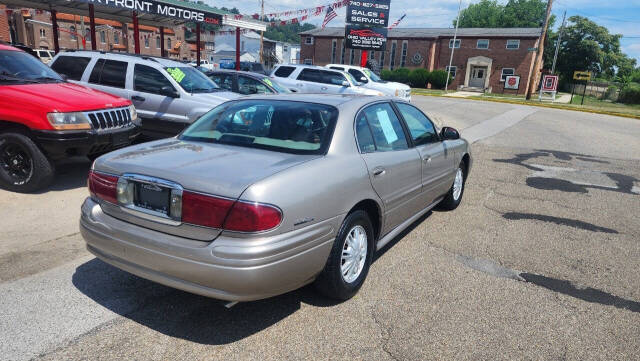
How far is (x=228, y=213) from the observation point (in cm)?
256

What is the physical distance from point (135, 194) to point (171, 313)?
0.91 m

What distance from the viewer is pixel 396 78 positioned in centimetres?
5019

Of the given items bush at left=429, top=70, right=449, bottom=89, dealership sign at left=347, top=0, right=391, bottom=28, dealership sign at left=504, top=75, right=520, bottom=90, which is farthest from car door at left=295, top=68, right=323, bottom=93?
dealership sign at left=504, top=75, right=520, bottom=90

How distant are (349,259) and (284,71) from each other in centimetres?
1484

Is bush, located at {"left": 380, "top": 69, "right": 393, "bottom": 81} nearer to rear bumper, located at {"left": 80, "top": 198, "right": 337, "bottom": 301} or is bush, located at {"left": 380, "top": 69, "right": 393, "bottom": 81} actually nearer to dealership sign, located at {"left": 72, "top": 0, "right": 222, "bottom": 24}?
dealership sign, located at {"left": 72, "top": 0, "right": 222, "bottom": 24}

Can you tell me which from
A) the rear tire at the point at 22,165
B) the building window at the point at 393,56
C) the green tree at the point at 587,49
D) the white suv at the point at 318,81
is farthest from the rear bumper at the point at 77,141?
the green tree at the point at 587,49

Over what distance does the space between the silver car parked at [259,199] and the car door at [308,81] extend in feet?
41.1

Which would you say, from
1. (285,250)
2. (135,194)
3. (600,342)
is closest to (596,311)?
(600,342)

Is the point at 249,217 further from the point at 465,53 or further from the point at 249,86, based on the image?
the point at 465,53

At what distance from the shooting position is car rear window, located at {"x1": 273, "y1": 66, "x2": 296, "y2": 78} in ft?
56.0

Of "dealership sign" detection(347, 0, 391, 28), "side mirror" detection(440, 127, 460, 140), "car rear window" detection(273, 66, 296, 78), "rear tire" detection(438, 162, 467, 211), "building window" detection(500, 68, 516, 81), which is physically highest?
"dealership sign" detection(347, 0, 391, 28)

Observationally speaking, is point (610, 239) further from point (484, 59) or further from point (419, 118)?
point (484, 59)

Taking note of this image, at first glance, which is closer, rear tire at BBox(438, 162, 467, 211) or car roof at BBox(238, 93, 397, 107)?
car roof at BBox(238, 93, 397, 107)

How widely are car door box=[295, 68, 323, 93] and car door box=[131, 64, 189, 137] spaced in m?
8.44
